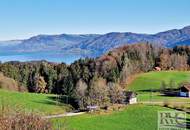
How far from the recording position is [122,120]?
50.8 m

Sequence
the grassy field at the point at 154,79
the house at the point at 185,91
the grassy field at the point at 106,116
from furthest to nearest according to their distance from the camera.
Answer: the grassy field at the point at 154,79
the house at the point at 185,91
the grassy field at the point at 106,116

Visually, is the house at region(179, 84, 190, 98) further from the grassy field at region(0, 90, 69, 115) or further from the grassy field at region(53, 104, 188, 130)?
the grassy field at region(53, 104, 188, 130)

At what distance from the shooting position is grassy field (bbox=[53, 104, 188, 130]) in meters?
46.2

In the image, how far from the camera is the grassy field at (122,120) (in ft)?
152

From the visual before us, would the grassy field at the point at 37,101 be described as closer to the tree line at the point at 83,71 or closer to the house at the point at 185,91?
the tree line at the point at 83,71

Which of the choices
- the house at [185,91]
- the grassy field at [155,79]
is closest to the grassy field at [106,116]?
the house at [185,91]

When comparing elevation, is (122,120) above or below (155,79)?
below

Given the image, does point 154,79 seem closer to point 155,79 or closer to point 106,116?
point 155,79

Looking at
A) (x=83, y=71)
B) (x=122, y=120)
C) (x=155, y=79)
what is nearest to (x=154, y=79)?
(x=155, y=79)

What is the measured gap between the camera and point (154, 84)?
337ft

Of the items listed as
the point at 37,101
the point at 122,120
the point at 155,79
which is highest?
the point at 155,79

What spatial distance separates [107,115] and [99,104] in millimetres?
14648

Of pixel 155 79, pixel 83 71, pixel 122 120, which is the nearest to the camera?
pixel 122 120

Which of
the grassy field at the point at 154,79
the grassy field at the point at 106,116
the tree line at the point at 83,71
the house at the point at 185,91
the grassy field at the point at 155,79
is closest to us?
the grassy field at the point at 106,116
